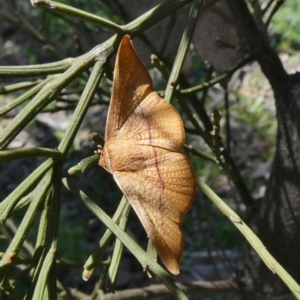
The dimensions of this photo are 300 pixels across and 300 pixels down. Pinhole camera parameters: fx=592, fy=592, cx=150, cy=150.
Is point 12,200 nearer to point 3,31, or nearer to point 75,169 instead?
point 75,169

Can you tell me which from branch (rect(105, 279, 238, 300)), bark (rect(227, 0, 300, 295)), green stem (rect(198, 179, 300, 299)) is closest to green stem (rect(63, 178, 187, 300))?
green stem (rect(198, 179, 300, 299))

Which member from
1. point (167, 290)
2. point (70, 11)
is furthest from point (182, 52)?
point (167, 290)

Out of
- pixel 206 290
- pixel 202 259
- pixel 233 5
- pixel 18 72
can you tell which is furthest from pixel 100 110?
pixel 18 72

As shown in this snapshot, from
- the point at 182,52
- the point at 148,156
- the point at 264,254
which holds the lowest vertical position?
the point at 264,254

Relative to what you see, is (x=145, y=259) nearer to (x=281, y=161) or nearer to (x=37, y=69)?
(x=37, y=69)

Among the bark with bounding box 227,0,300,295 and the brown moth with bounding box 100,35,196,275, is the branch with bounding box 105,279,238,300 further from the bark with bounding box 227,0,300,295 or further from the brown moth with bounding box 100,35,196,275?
the brown moth with bounding box 100,35,196,275

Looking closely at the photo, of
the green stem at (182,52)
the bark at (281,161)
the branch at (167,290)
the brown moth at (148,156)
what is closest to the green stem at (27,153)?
the brown moth at (148,156)
